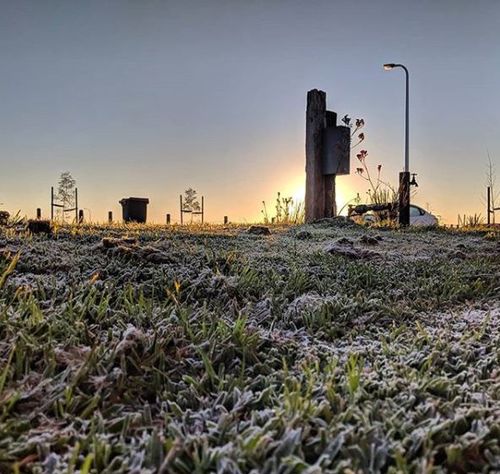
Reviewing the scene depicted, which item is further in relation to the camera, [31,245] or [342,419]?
[31,245]

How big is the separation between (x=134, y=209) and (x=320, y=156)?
13.1 feet

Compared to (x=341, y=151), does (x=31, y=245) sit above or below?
below

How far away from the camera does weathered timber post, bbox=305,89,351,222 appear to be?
7328 mm

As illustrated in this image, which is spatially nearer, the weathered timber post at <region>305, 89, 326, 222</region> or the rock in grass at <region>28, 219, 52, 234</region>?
the rock in grass at <region>28, 219, 52, 234</region>

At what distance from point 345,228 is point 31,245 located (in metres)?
4.20

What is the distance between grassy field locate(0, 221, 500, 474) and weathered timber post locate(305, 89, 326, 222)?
505 centimetres

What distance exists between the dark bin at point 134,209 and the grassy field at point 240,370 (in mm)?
7094

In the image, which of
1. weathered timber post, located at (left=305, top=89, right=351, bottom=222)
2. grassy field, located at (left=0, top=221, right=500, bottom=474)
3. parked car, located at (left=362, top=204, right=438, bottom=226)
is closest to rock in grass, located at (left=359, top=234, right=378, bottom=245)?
grassy field, located at (left=0, top=221, right=500, bottom=474)

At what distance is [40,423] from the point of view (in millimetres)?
1037

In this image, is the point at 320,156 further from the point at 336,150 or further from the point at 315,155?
the point at 336,150

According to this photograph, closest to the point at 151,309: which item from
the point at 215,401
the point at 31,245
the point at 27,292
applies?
the point at 27,292

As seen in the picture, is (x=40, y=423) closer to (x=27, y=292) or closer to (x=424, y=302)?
(x=27, y=292)

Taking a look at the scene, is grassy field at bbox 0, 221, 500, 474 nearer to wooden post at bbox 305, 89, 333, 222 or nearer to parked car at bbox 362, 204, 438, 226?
wooden post at bbox 305, 89, 333, 222

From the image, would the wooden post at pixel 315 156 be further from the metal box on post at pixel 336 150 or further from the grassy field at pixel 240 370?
the grassy field at pixel 240 370
